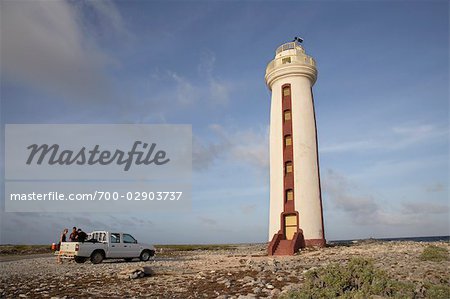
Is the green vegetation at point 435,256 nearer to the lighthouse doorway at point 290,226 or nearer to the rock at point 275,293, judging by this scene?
the rock at point 275,293

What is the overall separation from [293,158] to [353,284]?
20860 mm

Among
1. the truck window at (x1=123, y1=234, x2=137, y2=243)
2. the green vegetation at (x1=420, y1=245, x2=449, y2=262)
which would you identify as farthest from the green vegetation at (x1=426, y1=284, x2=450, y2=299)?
the truck window at (x1=123, y1=234, x2=137, y2=243)

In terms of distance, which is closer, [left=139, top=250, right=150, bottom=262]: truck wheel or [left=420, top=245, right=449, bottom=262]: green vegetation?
[left=420, top=245, right=449, bottom=262]: green vegetation

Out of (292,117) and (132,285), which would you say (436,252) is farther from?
(292,117)

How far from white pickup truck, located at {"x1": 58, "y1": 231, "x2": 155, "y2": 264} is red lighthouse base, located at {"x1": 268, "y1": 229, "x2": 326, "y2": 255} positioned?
9.22 m

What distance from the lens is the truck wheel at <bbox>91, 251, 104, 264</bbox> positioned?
66.5ft

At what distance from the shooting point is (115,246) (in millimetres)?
21297

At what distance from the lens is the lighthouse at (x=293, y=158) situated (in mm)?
26984

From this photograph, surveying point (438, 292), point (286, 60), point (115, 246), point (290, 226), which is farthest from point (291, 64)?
point (438, 292)

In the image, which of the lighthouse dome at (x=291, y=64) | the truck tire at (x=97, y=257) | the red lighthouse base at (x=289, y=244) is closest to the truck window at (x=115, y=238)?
the truck tire at (x=97, y=257)

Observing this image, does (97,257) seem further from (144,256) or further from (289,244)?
(289,244)

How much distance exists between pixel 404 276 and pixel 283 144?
1952cm

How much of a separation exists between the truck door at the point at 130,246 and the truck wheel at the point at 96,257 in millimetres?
1646

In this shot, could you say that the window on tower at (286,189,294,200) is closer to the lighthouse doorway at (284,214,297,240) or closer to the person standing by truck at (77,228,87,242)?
the lighthouse doorway at (284,214,297,240)
